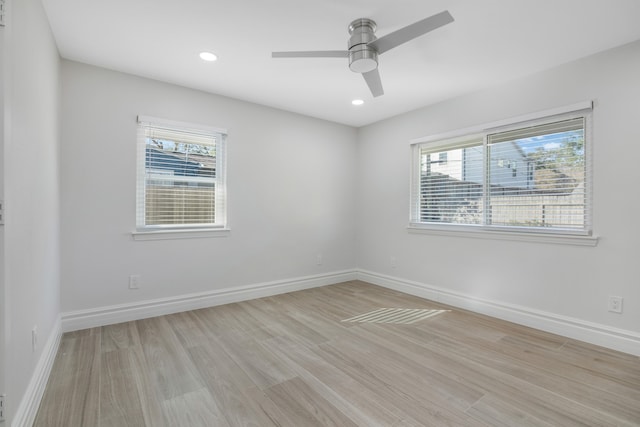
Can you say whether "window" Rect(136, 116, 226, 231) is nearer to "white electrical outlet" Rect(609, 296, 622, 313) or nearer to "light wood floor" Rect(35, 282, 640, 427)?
"light wood floor" Rect(35, 282, 640, 427)

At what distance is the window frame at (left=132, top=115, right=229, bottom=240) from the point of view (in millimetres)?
2994

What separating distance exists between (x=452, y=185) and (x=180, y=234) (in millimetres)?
3140

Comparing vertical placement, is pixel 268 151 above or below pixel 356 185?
above

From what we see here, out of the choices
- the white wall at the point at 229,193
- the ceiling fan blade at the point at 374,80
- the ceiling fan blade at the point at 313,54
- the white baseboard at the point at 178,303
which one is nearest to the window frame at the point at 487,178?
the white wall at the point at 229,193

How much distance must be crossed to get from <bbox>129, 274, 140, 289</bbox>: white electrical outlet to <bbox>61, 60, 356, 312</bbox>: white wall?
0.16 ft

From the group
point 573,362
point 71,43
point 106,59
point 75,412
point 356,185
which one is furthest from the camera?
point 356,185

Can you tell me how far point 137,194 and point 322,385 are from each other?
8.08ft

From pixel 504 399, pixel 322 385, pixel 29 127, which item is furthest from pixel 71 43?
pixel 504 399

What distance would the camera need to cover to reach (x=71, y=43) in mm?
2404

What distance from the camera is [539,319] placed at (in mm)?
2803

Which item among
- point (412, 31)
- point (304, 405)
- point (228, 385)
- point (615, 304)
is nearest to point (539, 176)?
point (615, 304)

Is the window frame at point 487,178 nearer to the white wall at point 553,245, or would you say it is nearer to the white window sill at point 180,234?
the white wall at point 553,245

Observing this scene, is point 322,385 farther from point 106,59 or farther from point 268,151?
point 106,59

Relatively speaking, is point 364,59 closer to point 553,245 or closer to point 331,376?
point 331,376
